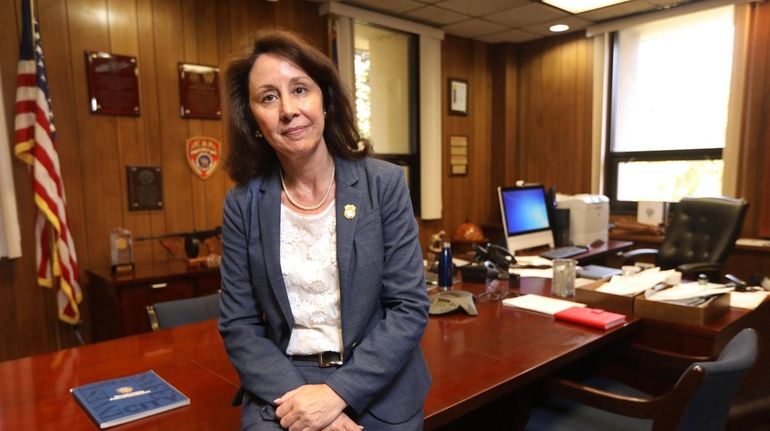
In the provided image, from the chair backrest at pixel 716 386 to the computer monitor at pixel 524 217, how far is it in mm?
1896

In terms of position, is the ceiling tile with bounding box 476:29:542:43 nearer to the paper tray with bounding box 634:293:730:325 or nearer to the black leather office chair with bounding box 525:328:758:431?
the paper tray with bounding box 634:293:730:325

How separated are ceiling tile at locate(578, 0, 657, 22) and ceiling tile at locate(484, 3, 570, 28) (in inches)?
9.5

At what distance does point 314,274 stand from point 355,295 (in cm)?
11

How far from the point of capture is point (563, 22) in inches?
177

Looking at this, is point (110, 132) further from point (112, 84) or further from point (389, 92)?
point (389, 92)

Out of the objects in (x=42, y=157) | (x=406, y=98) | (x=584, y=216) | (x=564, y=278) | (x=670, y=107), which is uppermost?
(x=406, y=98)

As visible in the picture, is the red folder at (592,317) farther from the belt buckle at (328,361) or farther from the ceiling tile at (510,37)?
the ceiling tile at (510,37)

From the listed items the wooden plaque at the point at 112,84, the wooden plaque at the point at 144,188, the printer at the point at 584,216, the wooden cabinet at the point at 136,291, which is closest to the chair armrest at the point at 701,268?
the printer at the point at 584,216

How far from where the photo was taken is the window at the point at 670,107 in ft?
13.3

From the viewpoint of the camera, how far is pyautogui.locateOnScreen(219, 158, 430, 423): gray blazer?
1067mm

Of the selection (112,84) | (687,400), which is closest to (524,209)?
(687,400)

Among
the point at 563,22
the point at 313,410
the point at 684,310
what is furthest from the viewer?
the point at 563,22

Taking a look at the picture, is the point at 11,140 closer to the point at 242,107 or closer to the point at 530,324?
the point at 242,107

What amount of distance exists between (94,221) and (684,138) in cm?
459
